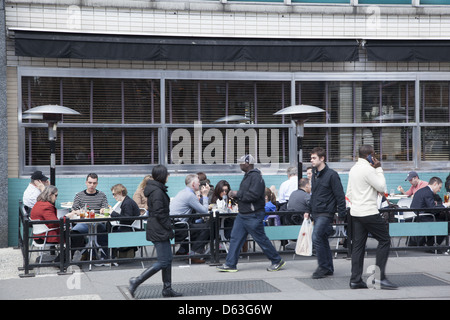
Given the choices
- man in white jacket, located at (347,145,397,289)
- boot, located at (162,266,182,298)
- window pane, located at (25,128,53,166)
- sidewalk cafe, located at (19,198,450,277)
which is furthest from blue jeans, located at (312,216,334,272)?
window pane, located at (25,128,53,166)

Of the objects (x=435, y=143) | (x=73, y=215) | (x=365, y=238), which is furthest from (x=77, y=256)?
(x=435, y=143)

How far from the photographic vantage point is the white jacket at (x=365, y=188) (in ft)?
25.5

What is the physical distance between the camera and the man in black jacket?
29.1ft

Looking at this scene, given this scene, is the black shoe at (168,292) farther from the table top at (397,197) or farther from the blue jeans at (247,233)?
the table top at (397,197)

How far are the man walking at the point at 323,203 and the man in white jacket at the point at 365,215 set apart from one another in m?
0.53

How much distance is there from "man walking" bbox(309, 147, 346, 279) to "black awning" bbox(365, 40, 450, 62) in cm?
584

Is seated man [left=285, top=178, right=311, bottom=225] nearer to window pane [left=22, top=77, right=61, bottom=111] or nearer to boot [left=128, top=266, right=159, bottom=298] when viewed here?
boot [left=128, top=266, right=159, bottom=298]

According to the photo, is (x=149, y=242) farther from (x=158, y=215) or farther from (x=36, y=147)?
(x=36, y=147)

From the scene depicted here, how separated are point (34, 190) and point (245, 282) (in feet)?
16.7

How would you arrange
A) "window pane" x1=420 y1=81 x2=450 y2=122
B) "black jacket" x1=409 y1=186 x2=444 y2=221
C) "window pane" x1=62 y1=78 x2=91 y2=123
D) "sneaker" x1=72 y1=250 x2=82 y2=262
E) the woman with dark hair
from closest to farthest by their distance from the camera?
"sneaker" x1=72 y1=250 x2=82 y2=262 → "black jacket" x1=409 y1=186 x2=444 y2=221 → the woman with dark hair → "window pane" x1=62 y1=78 x2=91 y2=123 → "window pane" x1=420 y1=81 x2=450 y2=122

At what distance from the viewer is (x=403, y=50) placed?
13711 millimetres

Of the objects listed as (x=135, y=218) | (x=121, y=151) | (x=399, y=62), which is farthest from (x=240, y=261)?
(x=399, y=62)

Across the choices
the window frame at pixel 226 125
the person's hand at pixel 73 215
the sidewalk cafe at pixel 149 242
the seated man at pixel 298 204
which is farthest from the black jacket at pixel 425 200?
the person's hand at pixel 73 215

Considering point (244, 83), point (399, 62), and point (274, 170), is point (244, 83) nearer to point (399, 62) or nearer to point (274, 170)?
point (274, 170)
